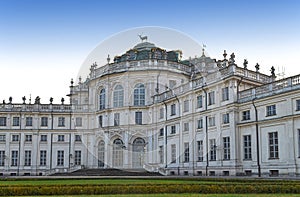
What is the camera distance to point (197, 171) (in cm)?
4134

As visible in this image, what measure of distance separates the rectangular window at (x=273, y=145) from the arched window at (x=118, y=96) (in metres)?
26.0

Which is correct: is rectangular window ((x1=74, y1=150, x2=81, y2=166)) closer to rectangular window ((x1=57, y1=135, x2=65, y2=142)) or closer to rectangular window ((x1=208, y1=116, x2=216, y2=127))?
rectangular window ((x1=57, y1=135, x2=65, y2=142))

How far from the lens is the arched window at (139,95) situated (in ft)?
177

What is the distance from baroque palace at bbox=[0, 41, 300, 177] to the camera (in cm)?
3338

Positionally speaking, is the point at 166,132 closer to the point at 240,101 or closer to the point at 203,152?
the point at 203,152

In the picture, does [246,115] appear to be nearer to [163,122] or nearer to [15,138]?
[163,122]

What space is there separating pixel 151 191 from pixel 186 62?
3939 centimetres

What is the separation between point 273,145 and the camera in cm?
3291

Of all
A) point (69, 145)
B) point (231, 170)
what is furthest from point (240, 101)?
point (69, 145)

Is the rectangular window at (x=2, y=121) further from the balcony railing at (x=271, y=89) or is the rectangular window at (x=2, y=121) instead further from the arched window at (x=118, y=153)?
the balcony railing at (x=271, y=89)

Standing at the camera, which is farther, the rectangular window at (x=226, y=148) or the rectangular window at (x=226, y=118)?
the rectangular window at (x=226, y=118)

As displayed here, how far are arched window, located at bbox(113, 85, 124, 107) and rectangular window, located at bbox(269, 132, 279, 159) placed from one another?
2599 centimetres

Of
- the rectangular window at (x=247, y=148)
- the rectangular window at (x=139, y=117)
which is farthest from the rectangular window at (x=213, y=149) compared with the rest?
the rectangular window at (x=139, y=117)

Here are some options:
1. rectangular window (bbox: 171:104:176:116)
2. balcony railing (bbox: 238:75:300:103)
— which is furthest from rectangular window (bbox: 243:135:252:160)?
rectangular window (bbox: 171:104:176:116)
